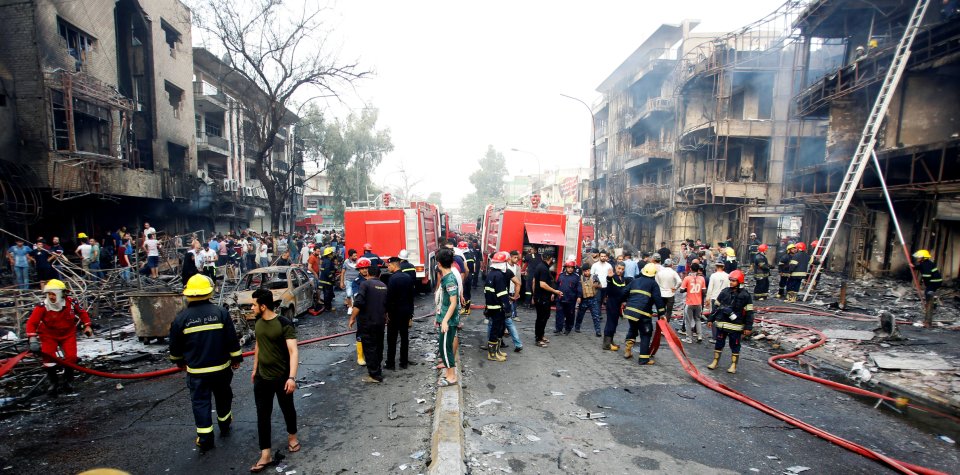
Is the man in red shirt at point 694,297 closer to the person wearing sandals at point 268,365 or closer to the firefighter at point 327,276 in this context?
the person wearing sandals at point 268,365

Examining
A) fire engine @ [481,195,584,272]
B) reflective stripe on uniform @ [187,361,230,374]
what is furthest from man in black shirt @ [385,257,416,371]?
fire engine @ [481,195,584,272]

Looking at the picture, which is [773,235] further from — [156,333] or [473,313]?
[156,333]

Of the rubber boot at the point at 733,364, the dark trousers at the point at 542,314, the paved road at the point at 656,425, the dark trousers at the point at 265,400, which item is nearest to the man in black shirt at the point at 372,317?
the paved road at the point at 656,425

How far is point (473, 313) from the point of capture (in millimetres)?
11531

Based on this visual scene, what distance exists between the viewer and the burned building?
1159cm

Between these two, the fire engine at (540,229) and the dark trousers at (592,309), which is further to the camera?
the fire engine at (540,229)

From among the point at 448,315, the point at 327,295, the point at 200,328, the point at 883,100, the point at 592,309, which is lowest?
the point at 327,295

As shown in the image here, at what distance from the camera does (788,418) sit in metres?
5.08

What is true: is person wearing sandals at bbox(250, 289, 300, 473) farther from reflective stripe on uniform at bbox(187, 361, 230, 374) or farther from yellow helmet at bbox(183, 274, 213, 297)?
yellow helmet at bbox(183, 274, 213, 297)

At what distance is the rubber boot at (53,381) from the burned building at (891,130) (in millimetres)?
17785

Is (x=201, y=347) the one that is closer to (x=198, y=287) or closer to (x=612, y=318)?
(x=198, y=287)

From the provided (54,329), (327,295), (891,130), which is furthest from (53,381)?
(891,130)

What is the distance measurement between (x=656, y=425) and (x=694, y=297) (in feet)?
14.4

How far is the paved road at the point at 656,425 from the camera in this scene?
419cm
